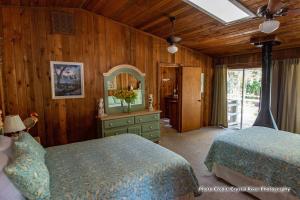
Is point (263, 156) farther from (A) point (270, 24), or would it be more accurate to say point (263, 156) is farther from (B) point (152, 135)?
(B) point (152, 135)

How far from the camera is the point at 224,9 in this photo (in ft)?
9.90

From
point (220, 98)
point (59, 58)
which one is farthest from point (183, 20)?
point (220, 98)

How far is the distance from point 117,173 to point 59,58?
8.95ft

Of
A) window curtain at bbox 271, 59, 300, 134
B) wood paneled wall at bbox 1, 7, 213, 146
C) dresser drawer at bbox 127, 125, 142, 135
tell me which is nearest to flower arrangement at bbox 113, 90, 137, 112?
wood paneled wall at bbox 1, 7, 213, 146

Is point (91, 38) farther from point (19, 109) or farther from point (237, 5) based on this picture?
point (237, 5)

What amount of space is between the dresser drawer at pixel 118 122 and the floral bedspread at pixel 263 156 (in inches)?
69.1

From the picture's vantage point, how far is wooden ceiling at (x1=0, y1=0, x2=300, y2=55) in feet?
9.76

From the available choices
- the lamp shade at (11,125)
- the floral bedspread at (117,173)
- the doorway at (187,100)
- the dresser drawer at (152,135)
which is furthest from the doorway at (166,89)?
the lamp shade at (11,125)

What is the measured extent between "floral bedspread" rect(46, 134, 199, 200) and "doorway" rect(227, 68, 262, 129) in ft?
12.9

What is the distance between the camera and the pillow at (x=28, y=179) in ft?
4.26

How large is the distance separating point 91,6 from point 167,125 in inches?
158

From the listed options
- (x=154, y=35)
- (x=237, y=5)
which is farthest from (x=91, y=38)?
(x=237, y=5)

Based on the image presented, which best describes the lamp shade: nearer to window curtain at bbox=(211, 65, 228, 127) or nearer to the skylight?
the skylight

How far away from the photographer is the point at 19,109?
3.21 m
